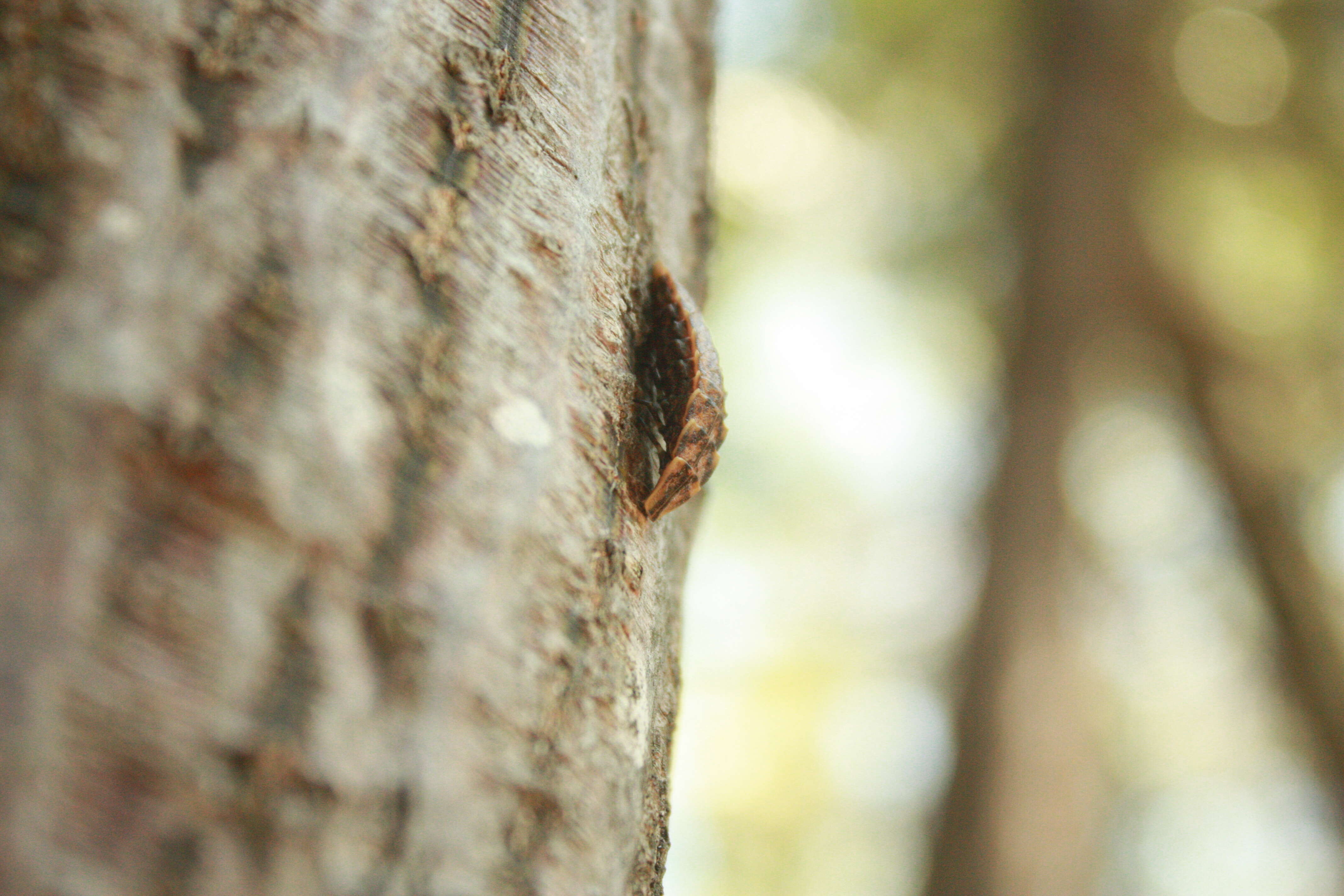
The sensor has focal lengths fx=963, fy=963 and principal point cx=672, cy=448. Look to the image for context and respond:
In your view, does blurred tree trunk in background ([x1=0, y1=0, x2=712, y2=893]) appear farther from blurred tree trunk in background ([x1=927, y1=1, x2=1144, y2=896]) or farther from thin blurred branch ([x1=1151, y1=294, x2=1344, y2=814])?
thin blurred branch ([x1=1151, y1=294, x2=1344, y2=814])

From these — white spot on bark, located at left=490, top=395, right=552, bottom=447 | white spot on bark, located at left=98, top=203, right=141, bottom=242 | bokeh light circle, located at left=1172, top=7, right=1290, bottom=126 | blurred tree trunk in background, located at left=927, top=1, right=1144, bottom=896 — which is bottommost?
blurred tree trunk in background, located at left=927, top=1, right=1144, bottom=896

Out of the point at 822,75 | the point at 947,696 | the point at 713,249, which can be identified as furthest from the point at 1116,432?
the point at 713,249

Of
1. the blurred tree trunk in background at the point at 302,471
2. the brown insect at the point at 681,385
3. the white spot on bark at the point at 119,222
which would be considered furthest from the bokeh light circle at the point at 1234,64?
the white spot on bark at the point at 119,222

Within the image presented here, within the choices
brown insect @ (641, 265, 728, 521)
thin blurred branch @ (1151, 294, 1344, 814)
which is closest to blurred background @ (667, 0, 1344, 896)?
thin blurred branch @ (1151, 294, 1344, 814)

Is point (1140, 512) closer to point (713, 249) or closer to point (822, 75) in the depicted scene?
point (822, 75)

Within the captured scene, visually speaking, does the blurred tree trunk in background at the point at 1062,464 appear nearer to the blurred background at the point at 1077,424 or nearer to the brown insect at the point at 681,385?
the blurred background at the point at 1077,424

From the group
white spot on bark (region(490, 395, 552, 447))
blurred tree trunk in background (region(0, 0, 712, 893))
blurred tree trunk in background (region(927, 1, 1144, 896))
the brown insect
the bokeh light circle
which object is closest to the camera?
blurred tree trunk in background (region(0, 0, 712, 893))
